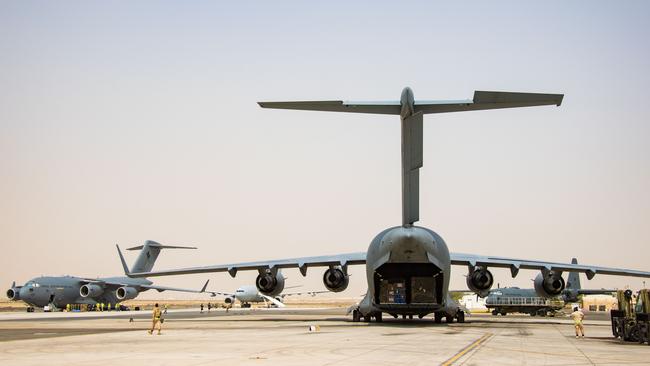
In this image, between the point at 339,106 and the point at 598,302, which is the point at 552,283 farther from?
the point at 598,302

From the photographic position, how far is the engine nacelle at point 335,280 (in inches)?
1262

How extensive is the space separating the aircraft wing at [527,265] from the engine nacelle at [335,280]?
5.03m

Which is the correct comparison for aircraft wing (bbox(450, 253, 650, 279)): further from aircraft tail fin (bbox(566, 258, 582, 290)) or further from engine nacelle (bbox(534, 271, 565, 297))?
aircraft tail fin (bbox(566, 258, 582, 290))

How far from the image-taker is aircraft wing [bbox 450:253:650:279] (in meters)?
30.3

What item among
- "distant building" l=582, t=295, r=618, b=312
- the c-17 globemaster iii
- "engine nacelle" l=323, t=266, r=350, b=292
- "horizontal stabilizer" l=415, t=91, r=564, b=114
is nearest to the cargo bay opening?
the c-17 globemaster iii

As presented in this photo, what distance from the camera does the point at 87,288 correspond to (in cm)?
6062

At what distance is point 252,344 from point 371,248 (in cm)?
1093

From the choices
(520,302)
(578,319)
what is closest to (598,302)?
(520,302)

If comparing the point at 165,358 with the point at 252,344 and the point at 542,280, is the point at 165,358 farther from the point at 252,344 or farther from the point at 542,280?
the point at 542,280

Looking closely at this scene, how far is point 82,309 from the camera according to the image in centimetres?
6481

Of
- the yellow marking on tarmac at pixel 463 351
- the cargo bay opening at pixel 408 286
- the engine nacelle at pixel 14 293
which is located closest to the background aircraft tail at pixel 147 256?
the engine nacelle at pixel 14 293

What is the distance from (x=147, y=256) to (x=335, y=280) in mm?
36054

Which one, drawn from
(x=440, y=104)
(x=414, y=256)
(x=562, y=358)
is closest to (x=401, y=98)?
(x=440, y=104)

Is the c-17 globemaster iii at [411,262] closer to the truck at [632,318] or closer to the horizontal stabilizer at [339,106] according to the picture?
the horizontal stabilizer at [339,106]
